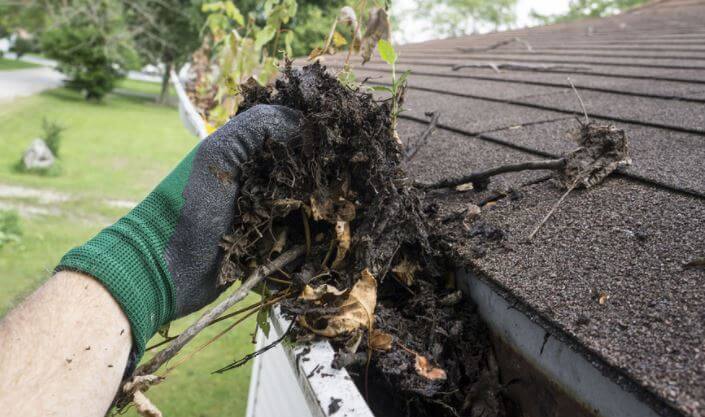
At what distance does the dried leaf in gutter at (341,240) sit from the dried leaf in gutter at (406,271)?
11 cm

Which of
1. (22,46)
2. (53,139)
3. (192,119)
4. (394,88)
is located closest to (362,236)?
(394,88)

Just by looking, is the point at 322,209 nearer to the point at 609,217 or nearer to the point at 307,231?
the point at 307,231

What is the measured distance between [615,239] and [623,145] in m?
0.43

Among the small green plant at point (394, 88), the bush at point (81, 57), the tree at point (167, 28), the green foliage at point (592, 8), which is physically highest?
the green foliage at point (592, 8)

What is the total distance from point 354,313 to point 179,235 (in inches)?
16.9

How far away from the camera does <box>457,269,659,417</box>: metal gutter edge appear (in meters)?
0.73

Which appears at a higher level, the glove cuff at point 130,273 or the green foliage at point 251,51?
the green foliage at point 251,51

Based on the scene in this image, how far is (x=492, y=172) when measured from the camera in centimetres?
141

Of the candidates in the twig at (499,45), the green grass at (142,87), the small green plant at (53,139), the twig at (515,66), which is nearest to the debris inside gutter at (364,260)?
the twig at (515,66)

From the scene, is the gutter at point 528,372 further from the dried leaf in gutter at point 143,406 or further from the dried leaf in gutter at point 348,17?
the dried leaf in gutter at point 348,17

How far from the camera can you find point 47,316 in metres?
1.04

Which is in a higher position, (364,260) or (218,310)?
(364,260)

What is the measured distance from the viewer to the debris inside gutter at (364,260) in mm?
1028

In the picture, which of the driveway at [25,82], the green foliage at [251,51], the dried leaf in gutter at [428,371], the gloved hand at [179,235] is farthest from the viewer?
the driveway at [25,82]
